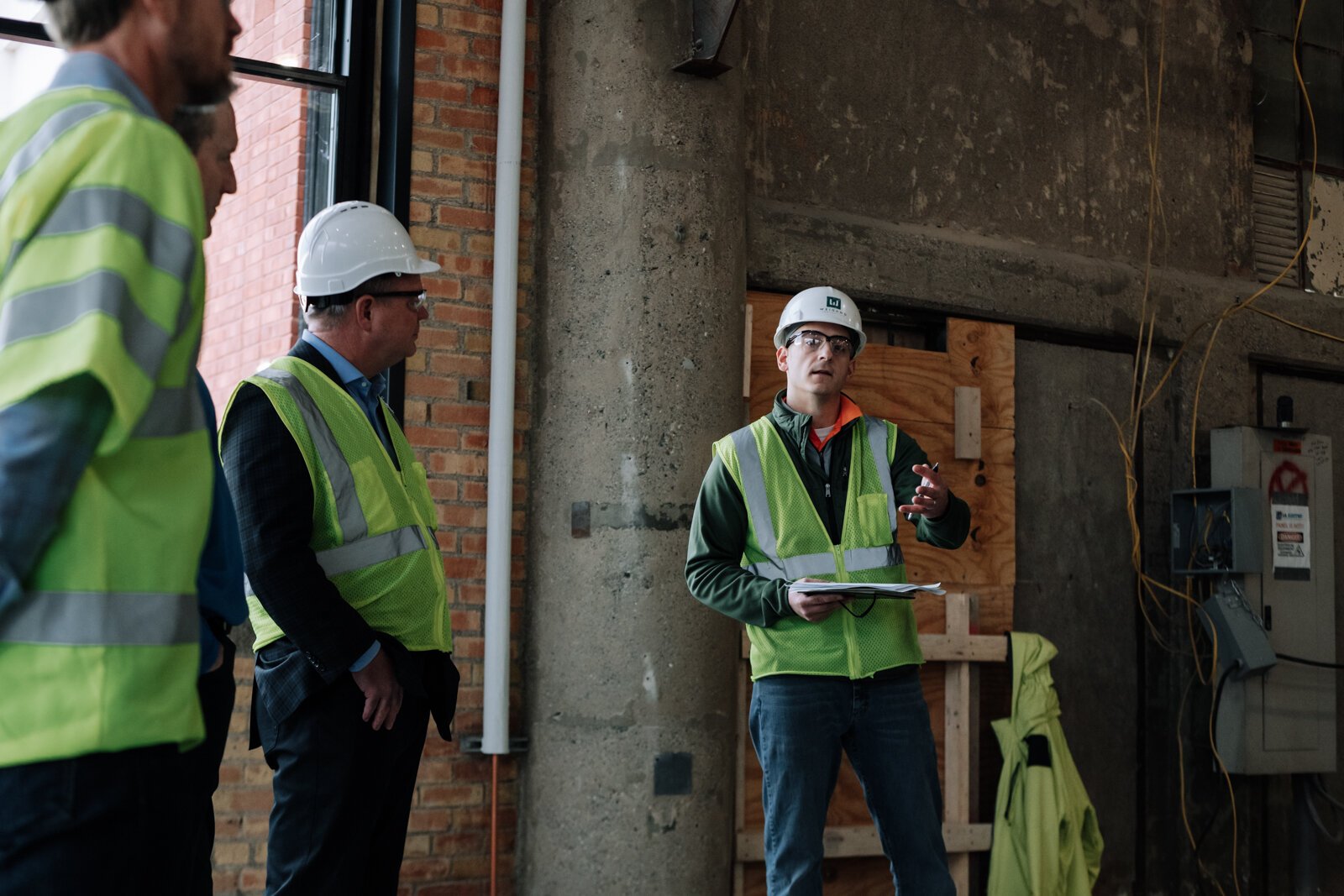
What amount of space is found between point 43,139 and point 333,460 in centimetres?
155

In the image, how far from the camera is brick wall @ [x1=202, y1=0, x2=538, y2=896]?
4.93 meters

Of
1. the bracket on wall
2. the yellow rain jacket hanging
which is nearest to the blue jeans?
the yellow rain jacket hanging

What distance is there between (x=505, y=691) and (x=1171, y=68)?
15.9 ft

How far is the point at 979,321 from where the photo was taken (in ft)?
20.5

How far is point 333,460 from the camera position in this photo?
9.92 ft

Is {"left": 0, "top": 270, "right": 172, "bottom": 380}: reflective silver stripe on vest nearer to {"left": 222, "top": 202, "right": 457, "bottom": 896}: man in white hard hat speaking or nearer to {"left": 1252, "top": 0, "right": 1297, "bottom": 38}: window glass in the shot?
{"left": 222, "top": 202, "right": 457, "bottom": 896}: man in white hard hat speaking

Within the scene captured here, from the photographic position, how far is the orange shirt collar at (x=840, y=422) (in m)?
4.26

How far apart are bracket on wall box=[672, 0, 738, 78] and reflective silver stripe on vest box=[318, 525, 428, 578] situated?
106 inches

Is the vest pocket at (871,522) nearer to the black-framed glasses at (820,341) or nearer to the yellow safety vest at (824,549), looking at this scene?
the yellow safety vest at (824,549)

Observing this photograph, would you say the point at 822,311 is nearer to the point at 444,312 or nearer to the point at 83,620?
the point at 444,312

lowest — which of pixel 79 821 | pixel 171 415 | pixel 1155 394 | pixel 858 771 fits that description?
pixel 858 771

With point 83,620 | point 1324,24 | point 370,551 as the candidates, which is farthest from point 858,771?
point 1324,24

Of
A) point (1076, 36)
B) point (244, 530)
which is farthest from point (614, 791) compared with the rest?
point (1076, 36)

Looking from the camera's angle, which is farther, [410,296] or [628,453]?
[628,453]
